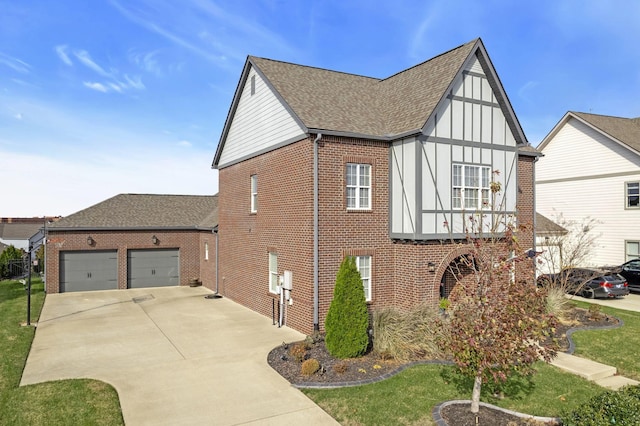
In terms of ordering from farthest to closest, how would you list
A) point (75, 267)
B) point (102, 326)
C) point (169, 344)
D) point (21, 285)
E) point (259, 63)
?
point (21, 285) → point (75, 267) → point (259, 63) → point (102, 326) → point (169, 344)

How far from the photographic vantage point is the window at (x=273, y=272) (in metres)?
17.2

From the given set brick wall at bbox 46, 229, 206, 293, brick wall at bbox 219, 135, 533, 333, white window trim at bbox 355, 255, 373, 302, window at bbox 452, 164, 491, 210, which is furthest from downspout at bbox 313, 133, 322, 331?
brick wall at bbox 46, 229, 206, 293

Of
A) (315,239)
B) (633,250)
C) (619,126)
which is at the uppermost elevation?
(619,126)

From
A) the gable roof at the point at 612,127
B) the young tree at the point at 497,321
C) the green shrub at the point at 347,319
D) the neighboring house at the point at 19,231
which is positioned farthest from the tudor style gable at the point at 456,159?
the neighboring house at the point at 19,231

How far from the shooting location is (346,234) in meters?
15.0

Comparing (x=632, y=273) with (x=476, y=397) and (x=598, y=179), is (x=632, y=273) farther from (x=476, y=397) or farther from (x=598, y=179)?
(x=476, y=397)

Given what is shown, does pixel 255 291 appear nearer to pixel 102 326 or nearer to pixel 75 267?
pixel 102 326

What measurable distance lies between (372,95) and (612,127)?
1946cm

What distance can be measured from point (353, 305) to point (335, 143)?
578 centimetres

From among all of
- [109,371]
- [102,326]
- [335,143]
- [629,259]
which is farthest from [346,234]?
[629,259]

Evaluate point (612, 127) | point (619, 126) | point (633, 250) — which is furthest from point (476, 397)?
point (619, 126)

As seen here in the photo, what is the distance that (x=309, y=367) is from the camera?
10.7 m

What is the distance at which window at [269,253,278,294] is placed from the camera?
17234 mm

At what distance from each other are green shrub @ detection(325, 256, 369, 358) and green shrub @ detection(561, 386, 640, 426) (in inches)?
230
